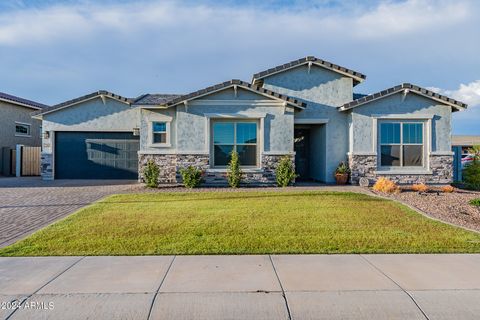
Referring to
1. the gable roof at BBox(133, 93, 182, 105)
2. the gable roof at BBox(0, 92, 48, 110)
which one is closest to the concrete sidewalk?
the gable roof at BBox(133, 93, 182, 105)

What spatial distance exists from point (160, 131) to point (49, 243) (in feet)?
34.1

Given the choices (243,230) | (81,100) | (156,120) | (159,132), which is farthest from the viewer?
(81,100)

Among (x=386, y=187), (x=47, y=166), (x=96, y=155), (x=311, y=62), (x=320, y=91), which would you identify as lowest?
(x=386, y=187)

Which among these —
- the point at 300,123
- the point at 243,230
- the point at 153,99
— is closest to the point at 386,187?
the point at 300,123

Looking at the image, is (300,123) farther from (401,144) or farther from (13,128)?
(13,128)

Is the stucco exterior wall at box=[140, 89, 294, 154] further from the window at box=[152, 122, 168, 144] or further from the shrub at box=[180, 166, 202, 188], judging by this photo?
→ the shrub at box=[180, 166, 202, 188]

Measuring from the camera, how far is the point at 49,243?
648 cm

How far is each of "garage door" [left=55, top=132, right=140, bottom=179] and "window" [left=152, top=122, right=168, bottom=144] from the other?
3.79m

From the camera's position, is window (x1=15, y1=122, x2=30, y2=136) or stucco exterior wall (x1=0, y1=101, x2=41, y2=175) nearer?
stucco exterior wall (x1=0, y1=101, x2=41, y2=175)

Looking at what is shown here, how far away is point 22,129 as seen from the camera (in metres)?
26.0

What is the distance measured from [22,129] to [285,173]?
21.0 m

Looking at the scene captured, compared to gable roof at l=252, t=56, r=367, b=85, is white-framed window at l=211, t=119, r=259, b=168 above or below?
below

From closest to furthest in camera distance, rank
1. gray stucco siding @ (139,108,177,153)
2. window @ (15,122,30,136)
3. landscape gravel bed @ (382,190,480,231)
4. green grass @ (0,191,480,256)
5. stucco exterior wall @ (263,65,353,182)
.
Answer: green grass @ (0,191,480,256)
landscape gravel bed @ (382,190,480,231)
gray stucco siding @ (139,108,177,153)
stucco exterior wall @ (263,65,353,182)
window @ (15,122,30,136)

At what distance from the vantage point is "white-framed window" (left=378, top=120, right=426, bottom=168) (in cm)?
1619
